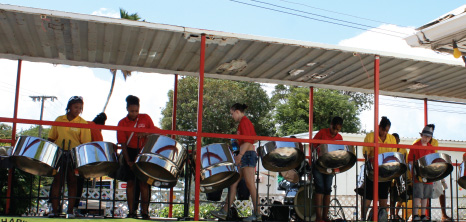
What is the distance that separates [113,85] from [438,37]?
14.2 meters

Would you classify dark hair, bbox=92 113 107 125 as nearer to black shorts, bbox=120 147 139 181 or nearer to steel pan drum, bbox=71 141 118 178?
black shorts, bbox=120 147 139 181

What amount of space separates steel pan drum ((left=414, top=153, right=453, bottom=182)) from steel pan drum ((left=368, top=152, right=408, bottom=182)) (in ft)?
1.22

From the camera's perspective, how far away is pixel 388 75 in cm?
616

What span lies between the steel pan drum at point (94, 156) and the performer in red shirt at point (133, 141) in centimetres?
29

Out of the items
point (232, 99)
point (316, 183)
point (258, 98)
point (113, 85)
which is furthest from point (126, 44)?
point (258, 98)

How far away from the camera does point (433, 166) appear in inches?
212

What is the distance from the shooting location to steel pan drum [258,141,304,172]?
15.9 ft

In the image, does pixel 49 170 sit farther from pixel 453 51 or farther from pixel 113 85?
pixel 113 85

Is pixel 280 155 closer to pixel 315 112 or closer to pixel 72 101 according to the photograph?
pixel 72 101

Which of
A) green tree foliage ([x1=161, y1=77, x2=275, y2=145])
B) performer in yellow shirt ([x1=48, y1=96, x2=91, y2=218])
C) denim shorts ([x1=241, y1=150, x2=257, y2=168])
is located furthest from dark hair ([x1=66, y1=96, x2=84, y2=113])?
green tree foliage ([x1=161, y1=77, x2=275, y2=145])

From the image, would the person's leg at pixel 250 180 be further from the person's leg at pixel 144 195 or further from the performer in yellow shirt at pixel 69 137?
the performer in yellow shirt at pixel 69 137

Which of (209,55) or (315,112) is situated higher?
(315,112)

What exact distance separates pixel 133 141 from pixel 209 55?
1.36m

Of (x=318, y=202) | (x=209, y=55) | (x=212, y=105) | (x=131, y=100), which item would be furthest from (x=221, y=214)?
(x=212, y=105)
